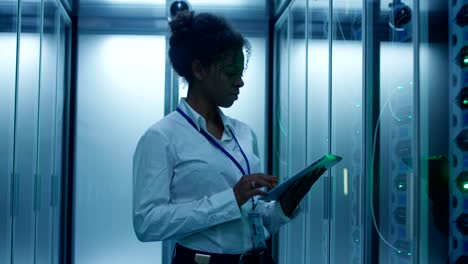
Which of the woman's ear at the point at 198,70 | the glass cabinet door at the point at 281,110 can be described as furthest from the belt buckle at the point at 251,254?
the glass cabinet door at the point at 281,110

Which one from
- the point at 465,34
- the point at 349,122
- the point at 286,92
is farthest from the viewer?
the point at 286,92

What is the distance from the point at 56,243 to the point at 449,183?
378 cm

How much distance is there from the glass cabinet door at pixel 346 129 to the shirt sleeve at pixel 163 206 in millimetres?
1248

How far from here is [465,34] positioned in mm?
1680

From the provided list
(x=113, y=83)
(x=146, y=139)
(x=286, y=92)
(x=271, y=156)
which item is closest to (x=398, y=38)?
(x=146, y=139)

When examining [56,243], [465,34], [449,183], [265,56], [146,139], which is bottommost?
[56,243]

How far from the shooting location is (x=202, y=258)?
143 cm

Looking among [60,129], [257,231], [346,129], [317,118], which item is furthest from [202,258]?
[60,129]

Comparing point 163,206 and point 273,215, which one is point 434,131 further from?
point 163,206

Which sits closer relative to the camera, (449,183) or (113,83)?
(449,183)

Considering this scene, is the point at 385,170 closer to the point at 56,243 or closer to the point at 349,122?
the point at 349,122

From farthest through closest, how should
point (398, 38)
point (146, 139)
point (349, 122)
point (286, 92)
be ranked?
point (286, 92) < point (349, 122) < point (398, 38) < point (146, 139)

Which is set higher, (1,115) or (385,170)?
(1,115)

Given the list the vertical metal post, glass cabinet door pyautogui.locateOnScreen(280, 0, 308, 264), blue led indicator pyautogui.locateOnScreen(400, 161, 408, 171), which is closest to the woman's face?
the vertical metal post
